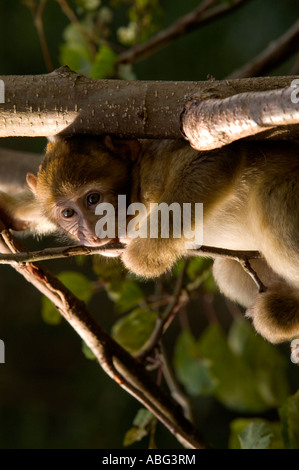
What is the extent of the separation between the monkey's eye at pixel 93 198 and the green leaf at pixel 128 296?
623 mm

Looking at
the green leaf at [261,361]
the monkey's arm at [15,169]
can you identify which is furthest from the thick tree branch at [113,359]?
the green leaf at [261,361]

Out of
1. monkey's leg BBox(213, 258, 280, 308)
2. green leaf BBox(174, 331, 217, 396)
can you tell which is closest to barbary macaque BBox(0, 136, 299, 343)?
monkey's leg BBox(213, 258, 280, 308)

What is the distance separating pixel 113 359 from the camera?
2.14 meters

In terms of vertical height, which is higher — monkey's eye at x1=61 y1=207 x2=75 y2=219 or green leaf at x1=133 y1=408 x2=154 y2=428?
monkey's eye at x1=61 y1=207 x2=75 y2=219

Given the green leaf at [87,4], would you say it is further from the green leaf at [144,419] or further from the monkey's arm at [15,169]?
the green leaf at [144,419]

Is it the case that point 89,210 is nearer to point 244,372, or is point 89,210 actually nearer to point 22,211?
point 22,211

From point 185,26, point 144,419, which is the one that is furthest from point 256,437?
point 185,26

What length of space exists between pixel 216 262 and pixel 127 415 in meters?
3.14

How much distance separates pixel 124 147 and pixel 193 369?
1459 millimetres

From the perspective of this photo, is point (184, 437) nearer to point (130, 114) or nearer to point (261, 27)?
point (130, 114)

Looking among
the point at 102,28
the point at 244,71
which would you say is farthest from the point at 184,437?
the point at 102,28

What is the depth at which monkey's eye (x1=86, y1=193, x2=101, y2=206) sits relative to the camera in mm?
2195

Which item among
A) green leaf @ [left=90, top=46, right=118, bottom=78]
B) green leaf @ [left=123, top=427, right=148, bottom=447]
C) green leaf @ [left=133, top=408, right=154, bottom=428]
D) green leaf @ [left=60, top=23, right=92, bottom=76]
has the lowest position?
green leaf @ [left=123, top=427, right=148, bottom=447]

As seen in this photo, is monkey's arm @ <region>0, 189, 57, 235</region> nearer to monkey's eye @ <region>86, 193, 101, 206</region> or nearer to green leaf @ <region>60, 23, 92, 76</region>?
monkey's eye @ <region>86, 193, 101, 206</region>
